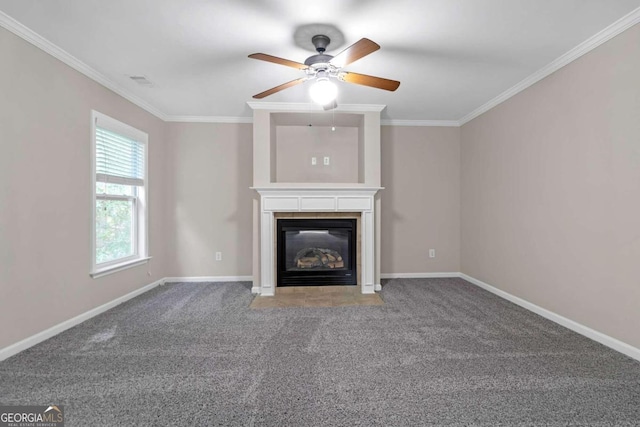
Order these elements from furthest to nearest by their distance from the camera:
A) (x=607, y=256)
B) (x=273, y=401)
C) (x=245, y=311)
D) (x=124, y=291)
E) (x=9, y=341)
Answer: (x=124, y=291) < (x=245, y=311) < (x=607, y=256) < (x=9, y=341) < (x=273, y=401)

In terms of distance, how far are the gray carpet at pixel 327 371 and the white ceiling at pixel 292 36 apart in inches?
93.8

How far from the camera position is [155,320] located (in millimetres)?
2736

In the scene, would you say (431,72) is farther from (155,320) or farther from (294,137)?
(155,320)

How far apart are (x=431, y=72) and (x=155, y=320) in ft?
11.8

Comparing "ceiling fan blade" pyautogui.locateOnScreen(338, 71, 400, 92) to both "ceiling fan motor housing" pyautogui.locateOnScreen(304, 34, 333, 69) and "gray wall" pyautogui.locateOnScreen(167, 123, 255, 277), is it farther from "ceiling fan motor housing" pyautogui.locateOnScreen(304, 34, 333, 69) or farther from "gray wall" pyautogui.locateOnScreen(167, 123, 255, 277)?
"gray wall" pyautogui.locateOnScreen(167, 123, 255, 277)

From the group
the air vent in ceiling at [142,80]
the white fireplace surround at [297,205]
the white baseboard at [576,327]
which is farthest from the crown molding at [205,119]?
the white baseboard at [576,327]

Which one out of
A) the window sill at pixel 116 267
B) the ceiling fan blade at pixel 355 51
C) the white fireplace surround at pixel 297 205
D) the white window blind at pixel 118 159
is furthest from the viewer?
the white fireplace surround at pixel 297 205

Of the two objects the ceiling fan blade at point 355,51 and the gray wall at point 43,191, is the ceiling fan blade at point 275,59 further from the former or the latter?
the gray wall at point 43,191

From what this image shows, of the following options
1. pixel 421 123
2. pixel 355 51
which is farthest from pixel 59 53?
pixel 421 123

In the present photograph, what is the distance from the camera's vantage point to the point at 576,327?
244 centimetres

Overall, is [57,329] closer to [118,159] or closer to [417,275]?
[118,159]

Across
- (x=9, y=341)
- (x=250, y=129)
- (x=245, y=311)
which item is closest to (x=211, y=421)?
(x=245, y=311)

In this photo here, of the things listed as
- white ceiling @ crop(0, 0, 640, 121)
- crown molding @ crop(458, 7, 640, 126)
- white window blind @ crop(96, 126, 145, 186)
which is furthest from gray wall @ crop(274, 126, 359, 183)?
crown molding @ crop(458, 7, 640, 126)

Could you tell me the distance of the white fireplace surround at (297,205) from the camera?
11.6 feet
